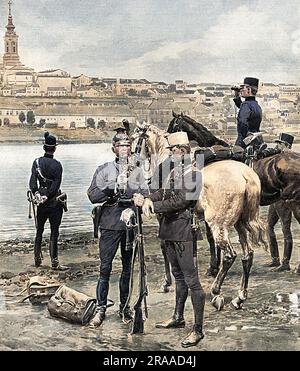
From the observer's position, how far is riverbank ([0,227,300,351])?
6426 mm

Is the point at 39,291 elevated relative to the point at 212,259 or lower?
lower

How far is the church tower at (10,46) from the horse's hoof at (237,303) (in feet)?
9.27

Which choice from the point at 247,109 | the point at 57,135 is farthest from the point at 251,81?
the point at 57,135

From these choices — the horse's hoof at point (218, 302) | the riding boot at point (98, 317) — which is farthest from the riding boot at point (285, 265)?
the riding boot at point (98, 317)

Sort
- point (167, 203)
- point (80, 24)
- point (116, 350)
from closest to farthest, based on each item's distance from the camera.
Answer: point (167, 203) < point (116, 350) < point (80, 24)

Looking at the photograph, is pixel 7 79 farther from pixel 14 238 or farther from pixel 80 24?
pixel 14 238

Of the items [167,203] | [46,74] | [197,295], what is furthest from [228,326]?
[46,74]

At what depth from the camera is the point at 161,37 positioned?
7.18m

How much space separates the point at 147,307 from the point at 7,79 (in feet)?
8.05

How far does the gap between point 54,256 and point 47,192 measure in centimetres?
57

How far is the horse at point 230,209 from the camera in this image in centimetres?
670

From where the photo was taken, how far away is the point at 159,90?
7.27 meters

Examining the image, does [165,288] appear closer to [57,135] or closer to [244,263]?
[244,263]

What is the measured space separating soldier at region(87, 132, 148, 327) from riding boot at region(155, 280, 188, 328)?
307 millimetres
